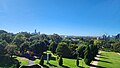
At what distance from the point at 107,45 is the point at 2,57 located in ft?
287

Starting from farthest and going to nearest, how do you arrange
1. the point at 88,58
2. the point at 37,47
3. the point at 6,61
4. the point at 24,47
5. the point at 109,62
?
the point at 24,47 → the point at 37,47 → the point at 109,62 → the point at 88,58 → the point at 6,61

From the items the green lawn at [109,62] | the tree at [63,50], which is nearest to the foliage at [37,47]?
the tree at [63,50]

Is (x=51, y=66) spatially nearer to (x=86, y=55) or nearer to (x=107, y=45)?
(x=86, y=55)

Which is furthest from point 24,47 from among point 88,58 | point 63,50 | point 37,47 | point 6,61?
point 88,58

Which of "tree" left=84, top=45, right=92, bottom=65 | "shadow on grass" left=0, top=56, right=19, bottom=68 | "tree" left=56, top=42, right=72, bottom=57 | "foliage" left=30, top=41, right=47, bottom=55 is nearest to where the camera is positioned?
"shadow on grass" left=0, top=56, right=19, bottom=68

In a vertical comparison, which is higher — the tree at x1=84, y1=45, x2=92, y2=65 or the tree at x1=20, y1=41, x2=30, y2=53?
the tree at x1=20, y1=41, x2=30, y2=53

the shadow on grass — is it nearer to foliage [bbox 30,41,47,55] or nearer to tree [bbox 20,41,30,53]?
tree [bbox 20,41,30,53]

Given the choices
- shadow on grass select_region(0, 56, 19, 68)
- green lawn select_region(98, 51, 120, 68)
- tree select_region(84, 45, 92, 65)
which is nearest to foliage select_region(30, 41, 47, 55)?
shadow on grass select_region(0, 56, 19, 68)

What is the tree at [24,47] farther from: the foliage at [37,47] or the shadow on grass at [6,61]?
the shadow on grass at [6,61]

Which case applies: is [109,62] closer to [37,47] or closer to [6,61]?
[37,47]

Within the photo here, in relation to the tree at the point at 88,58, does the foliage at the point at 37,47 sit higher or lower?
higher

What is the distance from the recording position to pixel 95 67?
153 ft

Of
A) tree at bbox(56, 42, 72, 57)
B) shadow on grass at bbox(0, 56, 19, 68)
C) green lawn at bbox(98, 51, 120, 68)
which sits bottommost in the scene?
green lawn at bbox(98, 51, 120, 68)

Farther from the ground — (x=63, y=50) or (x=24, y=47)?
(x=24, y=47)
